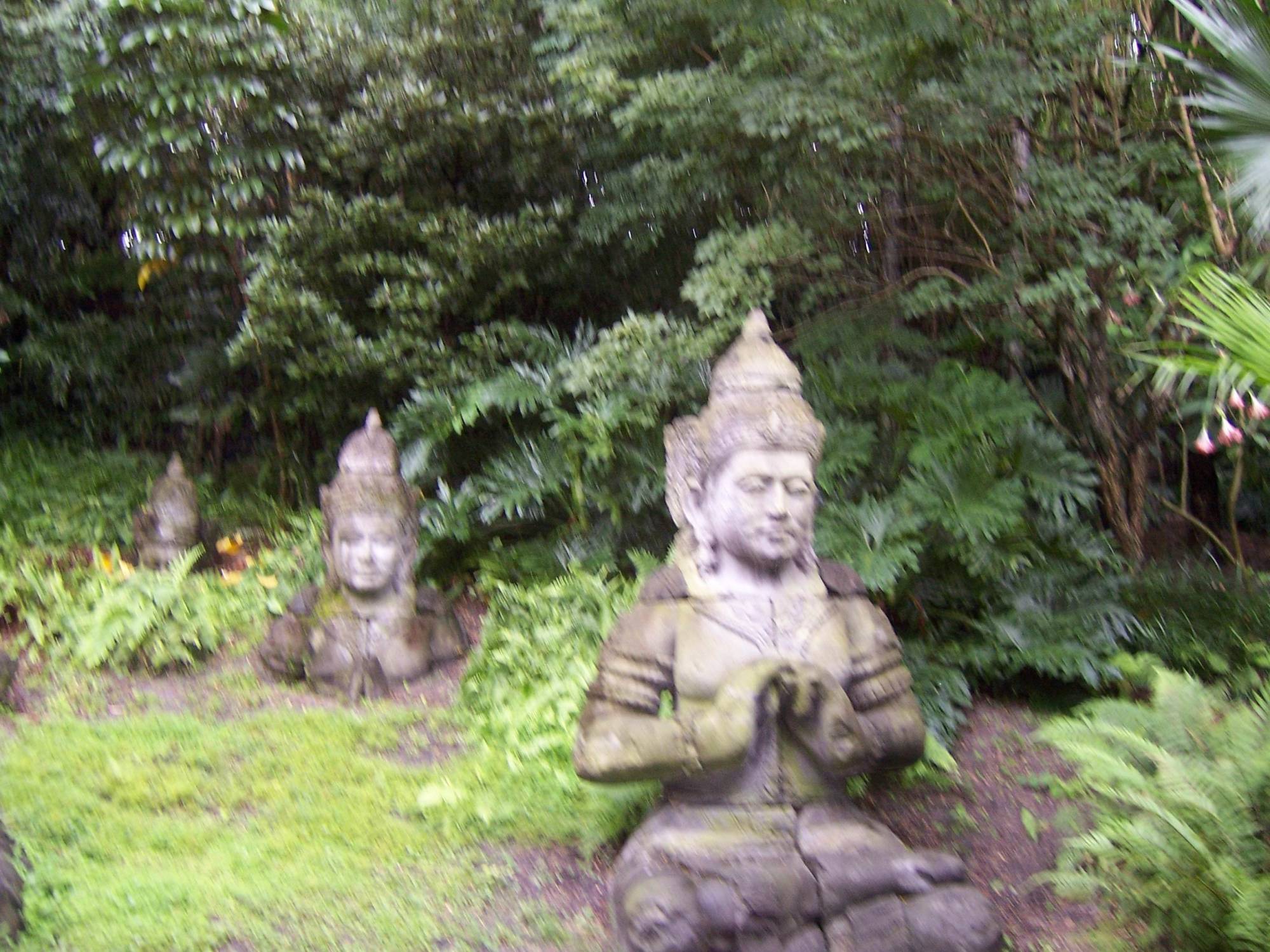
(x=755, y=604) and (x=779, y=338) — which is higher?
(x=779, y=338)

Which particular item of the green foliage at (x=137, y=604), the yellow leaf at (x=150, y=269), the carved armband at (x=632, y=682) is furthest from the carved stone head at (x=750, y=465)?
the yellow leaf at (x=150, y=269)

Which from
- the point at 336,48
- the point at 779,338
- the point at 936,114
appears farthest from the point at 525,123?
the point at 936,114

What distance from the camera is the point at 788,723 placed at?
3.44 m

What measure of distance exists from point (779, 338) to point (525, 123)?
7.68 feet

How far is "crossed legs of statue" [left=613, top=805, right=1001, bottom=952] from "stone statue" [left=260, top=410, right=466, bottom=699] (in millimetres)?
2741

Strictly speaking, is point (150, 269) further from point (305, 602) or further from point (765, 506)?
point (765, 506)

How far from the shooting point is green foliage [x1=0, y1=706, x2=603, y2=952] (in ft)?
11.3

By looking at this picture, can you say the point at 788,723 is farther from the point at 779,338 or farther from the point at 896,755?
the point at 779,338

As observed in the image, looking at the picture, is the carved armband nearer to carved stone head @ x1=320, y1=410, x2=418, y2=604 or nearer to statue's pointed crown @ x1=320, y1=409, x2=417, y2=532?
carved stone head @ x1=320, y1=410, x2=418, y2=604

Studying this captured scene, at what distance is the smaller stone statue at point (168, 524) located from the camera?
724 cm

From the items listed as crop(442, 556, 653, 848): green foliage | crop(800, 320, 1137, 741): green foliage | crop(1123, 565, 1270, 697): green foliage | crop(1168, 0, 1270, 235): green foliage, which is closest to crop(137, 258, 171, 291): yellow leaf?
Result: crop(442, 556, 653, 848): green foliage

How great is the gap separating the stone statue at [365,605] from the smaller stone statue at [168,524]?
1459mm

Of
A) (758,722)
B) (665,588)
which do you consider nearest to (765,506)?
(665,588)

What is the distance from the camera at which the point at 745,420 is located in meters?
3.65
